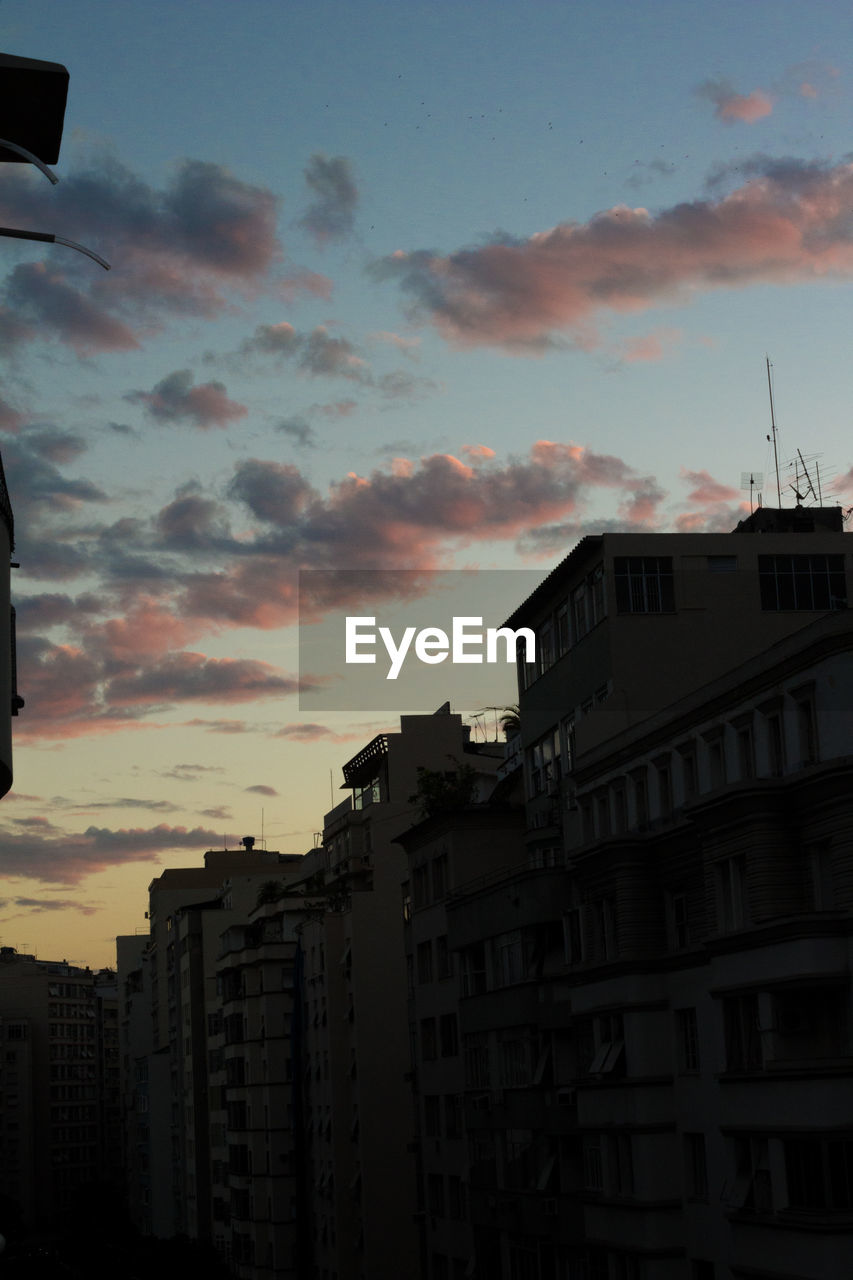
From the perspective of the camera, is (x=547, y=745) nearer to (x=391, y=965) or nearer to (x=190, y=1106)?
(x=391, y=965)

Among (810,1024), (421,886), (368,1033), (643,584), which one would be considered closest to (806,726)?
(810,1024)

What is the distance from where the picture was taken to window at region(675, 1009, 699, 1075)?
44.5m

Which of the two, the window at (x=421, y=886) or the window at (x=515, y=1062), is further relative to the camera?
the window at (x=421, y=886)

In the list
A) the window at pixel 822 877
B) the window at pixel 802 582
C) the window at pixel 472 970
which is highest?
the window at pixel 802 582

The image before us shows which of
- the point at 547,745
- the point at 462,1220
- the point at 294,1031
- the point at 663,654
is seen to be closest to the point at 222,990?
the point at 294,1031

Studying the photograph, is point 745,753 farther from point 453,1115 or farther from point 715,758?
point 453,1115

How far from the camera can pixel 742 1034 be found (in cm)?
4122

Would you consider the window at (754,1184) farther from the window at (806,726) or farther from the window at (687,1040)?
the window at (806,726)

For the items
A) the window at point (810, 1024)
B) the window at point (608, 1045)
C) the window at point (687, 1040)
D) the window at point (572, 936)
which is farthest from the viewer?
the window at point (572, 936)

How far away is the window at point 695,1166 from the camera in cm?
4381

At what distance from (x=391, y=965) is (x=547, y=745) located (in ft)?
103

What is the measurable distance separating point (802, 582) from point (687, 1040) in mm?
18119

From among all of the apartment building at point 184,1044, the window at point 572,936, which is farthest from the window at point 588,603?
the apartment building at point 184,1044

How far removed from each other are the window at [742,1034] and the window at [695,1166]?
3499 millimetres
